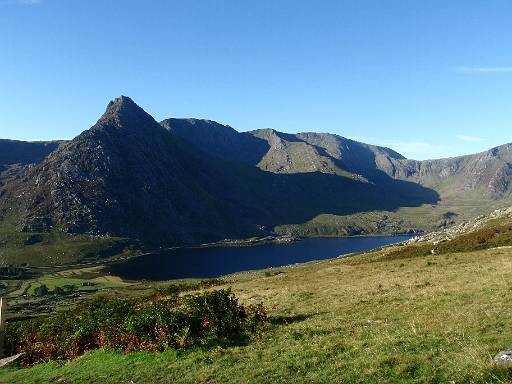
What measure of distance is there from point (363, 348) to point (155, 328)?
11063 mm

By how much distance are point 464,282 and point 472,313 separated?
9.79 metres

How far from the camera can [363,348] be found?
18906mm

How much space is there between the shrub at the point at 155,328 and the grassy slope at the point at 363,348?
1025 mm

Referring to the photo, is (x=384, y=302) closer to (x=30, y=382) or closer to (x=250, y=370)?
(x=250, y=370)

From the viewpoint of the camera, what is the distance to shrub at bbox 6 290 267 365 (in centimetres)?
2338

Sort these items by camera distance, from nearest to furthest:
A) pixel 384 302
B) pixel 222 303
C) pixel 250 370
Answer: pixel 250 370
pixel 222 303
pixel 384 302

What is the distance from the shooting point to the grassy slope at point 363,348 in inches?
631

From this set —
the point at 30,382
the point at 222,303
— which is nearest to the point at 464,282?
the point at 222,303

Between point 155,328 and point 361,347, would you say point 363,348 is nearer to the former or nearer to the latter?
point 361,347

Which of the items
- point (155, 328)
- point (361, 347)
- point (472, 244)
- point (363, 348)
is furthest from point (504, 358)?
point (472, 244)

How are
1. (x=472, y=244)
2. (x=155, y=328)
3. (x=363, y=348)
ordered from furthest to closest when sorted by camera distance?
(x=472, y=244) < (x=155, y=328) < (x=363, y=348)

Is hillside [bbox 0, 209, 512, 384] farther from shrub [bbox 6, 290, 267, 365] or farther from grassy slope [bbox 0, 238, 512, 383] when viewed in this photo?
shrub [bbox 6, 290, 267, 365]

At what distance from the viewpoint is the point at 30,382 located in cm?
2236

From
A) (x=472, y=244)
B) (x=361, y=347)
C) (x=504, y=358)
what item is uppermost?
(x=504, y=358)
